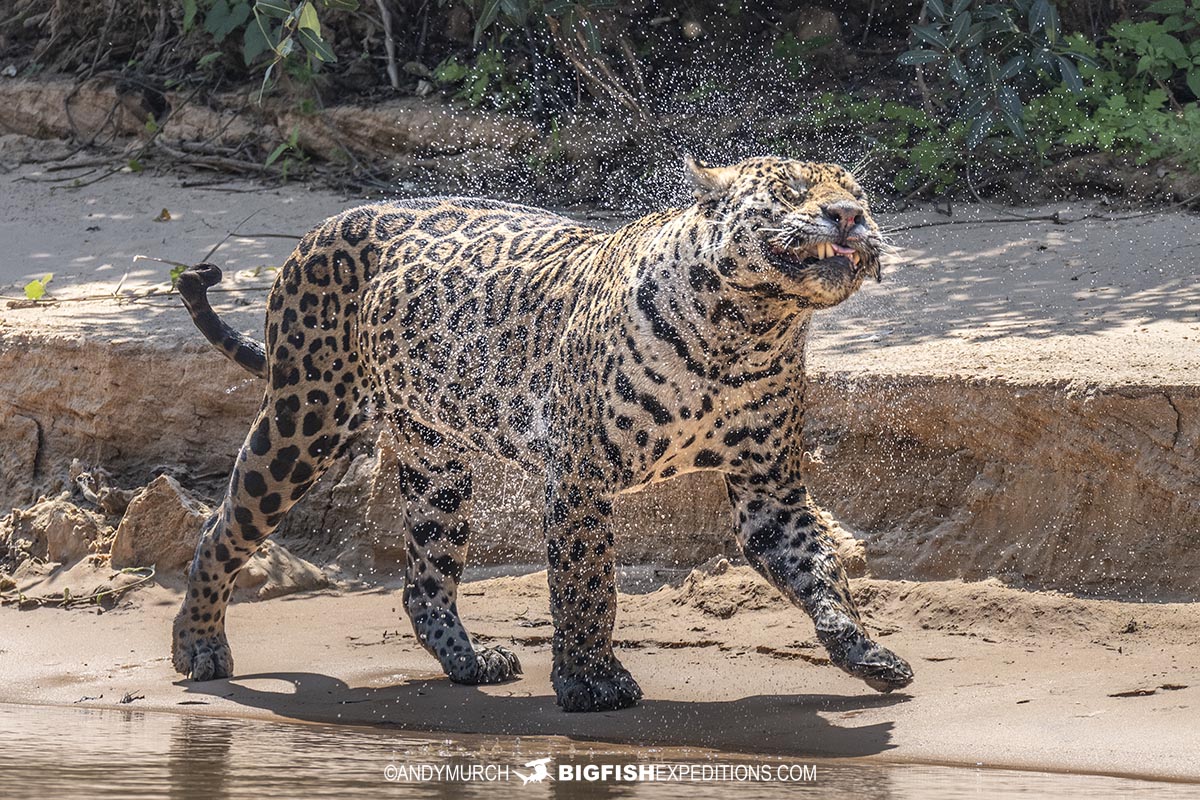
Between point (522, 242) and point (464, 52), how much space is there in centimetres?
602

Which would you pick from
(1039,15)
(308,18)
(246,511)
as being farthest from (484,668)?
(1039,15)

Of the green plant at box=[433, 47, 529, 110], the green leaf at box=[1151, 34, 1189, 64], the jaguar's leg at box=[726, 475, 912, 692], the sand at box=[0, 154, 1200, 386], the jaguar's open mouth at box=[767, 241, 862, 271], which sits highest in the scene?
the green leaf at box=[1151, 34, 1189, 64]

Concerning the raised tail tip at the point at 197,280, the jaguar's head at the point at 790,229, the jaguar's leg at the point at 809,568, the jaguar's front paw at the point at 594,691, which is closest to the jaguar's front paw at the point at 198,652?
the raised tail tip at the point at 197,280

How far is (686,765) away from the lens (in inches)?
204

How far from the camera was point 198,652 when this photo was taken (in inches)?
262

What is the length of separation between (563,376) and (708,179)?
805mm

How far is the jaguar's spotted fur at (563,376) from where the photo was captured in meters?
5.44

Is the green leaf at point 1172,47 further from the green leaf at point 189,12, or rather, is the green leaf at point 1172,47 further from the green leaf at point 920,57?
the green leaf at point 189,12

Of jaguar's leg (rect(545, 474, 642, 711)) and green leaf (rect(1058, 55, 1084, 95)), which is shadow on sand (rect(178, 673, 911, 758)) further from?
green leaf (rect(1058, 55, 1084, 95))

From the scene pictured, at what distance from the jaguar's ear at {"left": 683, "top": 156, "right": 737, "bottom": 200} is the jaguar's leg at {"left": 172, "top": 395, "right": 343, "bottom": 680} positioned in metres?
1.77

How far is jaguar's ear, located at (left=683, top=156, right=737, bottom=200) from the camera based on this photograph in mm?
5527

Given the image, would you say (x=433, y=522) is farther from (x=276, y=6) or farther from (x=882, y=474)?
(x=276, y=6)

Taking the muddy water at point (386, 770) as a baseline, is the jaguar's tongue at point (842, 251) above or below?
above

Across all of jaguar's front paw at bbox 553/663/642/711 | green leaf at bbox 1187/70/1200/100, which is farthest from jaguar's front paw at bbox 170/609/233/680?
green leaf at bbox 1187/70/1200/100
